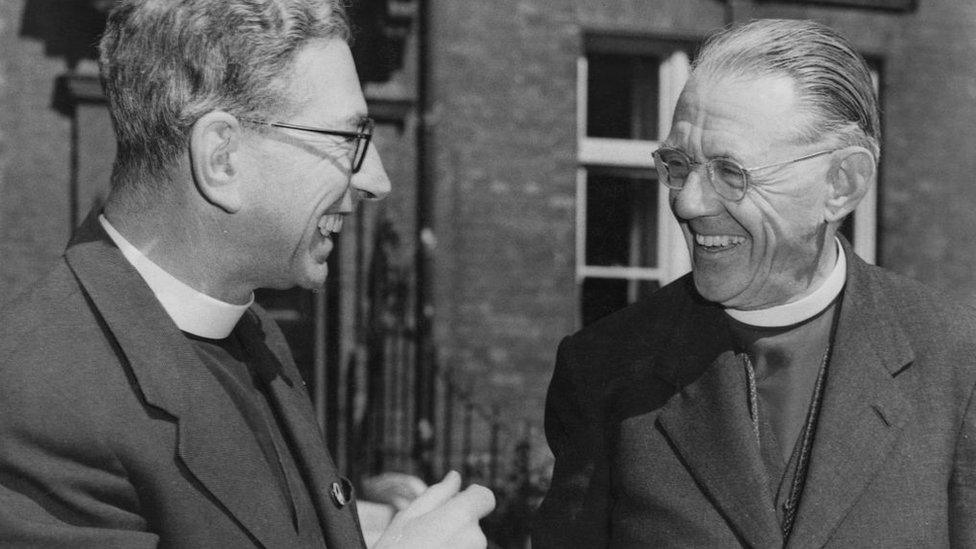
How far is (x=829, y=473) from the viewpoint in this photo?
2.32 metres

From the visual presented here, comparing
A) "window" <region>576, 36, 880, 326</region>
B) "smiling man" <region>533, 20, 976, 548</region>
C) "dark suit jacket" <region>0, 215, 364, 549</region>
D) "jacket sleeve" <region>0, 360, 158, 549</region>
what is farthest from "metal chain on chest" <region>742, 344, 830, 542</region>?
"window" <region>576, 36, 880, 326</region>

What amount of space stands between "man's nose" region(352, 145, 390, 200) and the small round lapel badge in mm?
565

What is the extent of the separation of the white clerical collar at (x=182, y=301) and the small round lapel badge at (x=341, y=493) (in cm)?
37

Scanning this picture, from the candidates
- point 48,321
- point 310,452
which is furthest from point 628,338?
point 48,321

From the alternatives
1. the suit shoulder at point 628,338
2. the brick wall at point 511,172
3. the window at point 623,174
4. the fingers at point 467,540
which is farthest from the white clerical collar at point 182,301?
the window at point 623,174

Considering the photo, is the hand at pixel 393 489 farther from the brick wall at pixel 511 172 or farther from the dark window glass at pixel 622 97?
the dark window glass at pixel 622 97

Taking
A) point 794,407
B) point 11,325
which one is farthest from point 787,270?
point 11,325

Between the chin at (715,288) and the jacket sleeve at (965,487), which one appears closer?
the jacket sleeve at (965,487)

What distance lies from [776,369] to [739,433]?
170mm

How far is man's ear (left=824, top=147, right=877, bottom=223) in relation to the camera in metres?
2.37

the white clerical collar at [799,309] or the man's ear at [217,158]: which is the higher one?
the man's ear at [217,158]

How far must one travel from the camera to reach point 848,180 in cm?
241

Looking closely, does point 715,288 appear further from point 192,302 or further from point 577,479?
point 192,302

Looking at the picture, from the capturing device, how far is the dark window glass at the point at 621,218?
732cm
